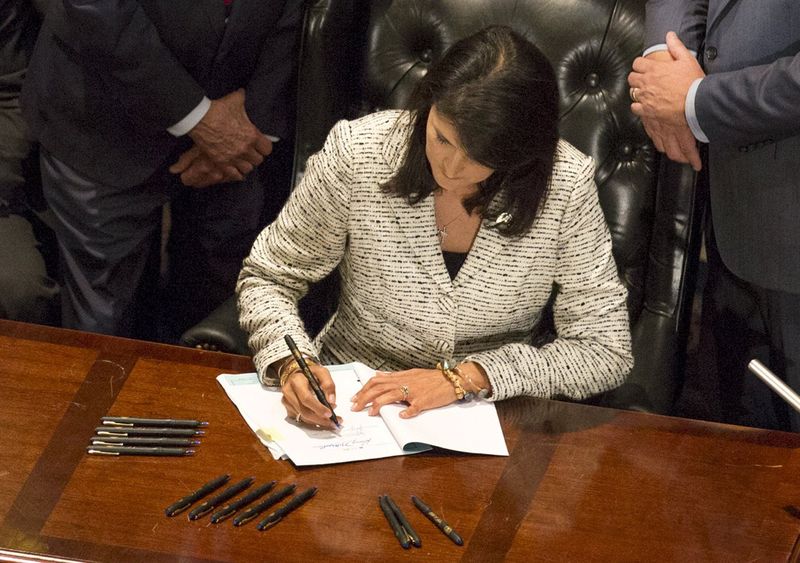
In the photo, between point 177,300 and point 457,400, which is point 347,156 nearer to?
point 457,400

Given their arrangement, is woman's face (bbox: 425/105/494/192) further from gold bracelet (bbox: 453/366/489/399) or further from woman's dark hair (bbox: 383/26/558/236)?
gold bracelet (bbox: 453/366/489/399)

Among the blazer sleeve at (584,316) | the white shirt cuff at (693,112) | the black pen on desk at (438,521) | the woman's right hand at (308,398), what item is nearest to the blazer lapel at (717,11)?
the white shirt cuff at (693,112)

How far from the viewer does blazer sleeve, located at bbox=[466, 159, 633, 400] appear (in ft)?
6.34

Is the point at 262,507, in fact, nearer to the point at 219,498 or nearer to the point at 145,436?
the point at 219,498

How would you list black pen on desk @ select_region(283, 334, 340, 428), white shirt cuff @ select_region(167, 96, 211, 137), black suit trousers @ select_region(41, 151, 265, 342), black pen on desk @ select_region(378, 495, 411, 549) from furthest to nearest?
1. black suit trousers @ select_region(41, 151, 265, 342)
2. white shirt cuff @ select_region(167, 96, 211, 137)
3. black pen on desk @ select_region(283, 334, 340, 428)
4. black pen on desk @ select_region(378, 495, 411, 549)

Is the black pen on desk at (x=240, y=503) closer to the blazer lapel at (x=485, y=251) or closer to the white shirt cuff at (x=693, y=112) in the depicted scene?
the blazer lapel at (x=485, y=251)

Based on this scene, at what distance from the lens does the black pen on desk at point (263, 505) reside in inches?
59.3

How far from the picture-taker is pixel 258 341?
1.90 metres

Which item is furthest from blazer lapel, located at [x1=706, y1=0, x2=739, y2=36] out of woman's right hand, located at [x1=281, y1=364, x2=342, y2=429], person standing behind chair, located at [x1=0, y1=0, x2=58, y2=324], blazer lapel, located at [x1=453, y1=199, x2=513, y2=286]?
person standing behind chair, located at [x1=0, y1=0, x2=58, y2=324]

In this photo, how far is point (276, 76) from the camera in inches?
96.3

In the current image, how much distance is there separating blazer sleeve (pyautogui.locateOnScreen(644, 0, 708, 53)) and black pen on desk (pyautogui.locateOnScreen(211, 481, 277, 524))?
1.14 metres

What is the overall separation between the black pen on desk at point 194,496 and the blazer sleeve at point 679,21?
46.0 inches

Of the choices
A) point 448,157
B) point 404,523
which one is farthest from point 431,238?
point 404,523

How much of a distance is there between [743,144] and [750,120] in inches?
4.0
